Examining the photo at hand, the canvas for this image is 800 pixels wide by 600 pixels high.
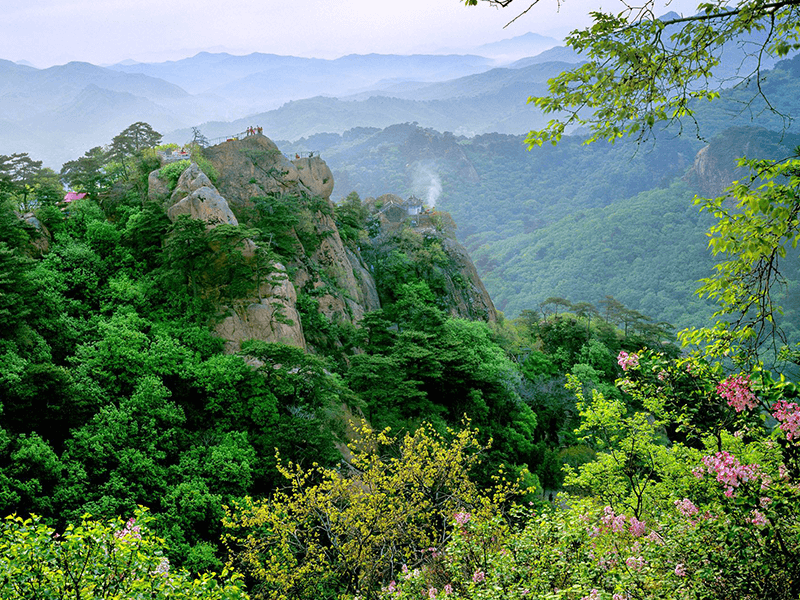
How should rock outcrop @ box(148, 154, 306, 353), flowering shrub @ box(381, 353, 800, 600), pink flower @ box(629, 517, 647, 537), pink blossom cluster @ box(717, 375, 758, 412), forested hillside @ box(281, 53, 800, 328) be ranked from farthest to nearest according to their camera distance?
1. forested hillside @ box(281, 53, 800, 328)
2. rock outcrop @ box(148, 154, 306, 353)
3. pink flower @ box(629, 517, 647, 537)
4. pink blossom cluster @ box(717, 375, 758, 412)
5. flowering shrub @ box(381, 353, 800, 600)

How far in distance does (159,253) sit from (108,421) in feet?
24.7

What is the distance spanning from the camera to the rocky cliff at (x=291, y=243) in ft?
60.7

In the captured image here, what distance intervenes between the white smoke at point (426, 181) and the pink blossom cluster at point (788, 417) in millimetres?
129581

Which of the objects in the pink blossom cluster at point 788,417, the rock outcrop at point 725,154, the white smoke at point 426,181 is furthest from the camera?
the white smoke at point 426,181

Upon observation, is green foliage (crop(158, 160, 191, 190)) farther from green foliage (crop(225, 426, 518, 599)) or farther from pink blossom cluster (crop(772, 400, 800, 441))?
pink blossom cluster (crop(772, 400, 800, 441))

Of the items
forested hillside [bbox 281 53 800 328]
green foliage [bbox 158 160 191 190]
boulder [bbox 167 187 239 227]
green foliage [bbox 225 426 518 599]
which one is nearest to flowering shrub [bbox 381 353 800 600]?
green foliage [bbox 225 426 518 599]

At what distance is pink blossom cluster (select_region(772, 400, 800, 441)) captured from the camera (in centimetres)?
419

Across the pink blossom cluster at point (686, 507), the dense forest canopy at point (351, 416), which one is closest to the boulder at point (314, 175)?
the dense forest canopy at point (351, 416)

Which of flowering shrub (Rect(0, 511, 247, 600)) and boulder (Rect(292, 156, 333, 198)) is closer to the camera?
flowering shrub (Rect(0, 511, 247, 600))

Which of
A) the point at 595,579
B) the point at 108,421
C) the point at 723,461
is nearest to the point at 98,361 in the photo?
the point at 108,421

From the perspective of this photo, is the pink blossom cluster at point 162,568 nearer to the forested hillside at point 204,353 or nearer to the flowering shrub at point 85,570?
the flowering shrub at point 85,570

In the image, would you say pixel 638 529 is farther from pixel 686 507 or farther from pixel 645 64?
pixel 645 64

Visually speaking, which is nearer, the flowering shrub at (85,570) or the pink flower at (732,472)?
the pink flower at (732,472)

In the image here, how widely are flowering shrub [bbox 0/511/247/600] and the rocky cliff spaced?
36.5 feet
